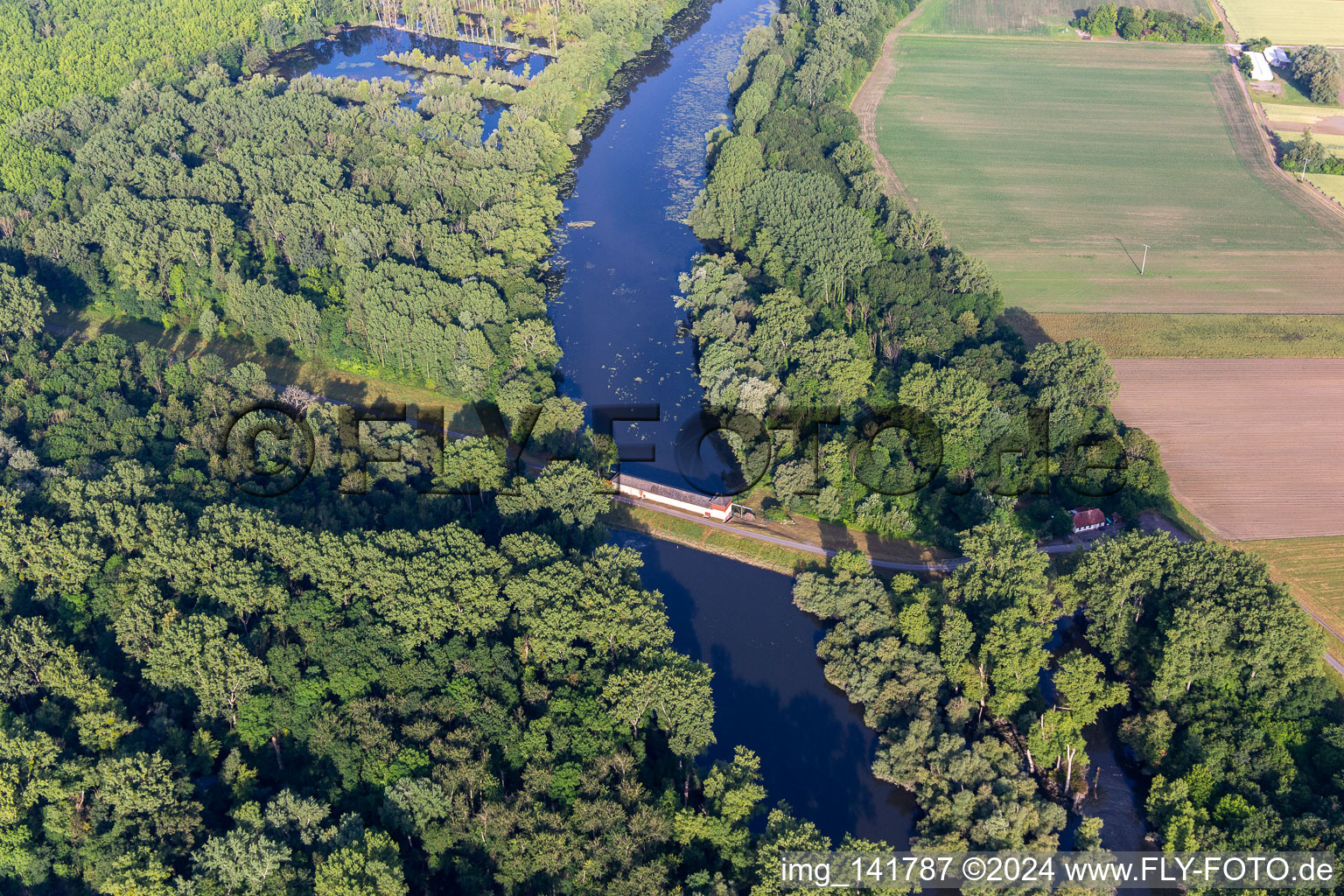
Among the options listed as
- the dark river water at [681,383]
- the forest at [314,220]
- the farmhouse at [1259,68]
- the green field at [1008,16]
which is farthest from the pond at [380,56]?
the farmhouse at [1259,68]

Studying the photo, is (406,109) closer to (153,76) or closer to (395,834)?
(153,76)

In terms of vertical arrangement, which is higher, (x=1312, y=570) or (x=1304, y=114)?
(x=1304, y=114)

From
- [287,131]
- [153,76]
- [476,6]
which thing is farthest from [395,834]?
[476,6]

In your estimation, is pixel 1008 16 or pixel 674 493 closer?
pixel 674 493

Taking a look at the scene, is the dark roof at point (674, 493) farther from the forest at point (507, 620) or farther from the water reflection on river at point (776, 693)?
the water reflection on river at point (776, 693)

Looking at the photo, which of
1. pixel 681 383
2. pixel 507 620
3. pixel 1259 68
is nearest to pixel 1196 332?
pixel 681 383

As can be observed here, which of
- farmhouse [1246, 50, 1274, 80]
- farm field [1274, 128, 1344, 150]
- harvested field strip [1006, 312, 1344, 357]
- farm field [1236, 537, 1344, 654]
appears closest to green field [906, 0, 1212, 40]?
farmhouse [1246, 50, 1274, 80]

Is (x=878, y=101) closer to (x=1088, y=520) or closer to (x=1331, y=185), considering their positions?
(x=1331, y=185)

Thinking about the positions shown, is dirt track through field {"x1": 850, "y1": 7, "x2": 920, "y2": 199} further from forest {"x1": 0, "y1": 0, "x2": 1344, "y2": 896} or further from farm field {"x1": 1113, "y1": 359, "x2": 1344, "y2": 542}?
farm field {"x1": 1113, "y1": 359, "x2": 1344, "y2": 542}
